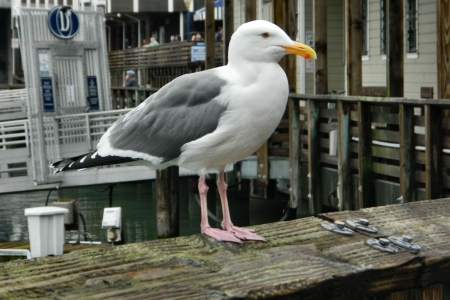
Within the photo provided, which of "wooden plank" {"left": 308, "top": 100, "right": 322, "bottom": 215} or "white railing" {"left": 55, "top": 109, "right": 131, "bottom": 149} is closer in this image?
"wooden plank" {"left": 308, "top": 100, "right": 322, "bottom": 215}

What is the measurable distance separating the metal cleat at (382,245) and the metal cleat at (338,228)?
0.15 meters

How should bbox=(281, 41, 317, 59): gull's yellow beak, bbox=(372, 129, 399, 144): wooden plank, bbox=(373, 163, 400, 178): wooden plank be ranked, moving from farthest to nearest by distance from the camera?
1. bbox=(372, 129, 399, 144): wooden plank
2. bbox=(373, 163, 400, 178): wooden plank
3. bbox=(281, 41, 317, 59): gull's yellow beak

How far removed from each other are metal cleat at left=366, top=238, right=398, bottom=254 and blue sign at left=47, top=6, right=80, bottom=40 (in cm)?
1026

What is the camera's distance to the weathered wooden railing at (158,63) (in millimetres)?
32250

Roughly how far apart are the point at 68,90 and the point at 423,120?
19.5ft

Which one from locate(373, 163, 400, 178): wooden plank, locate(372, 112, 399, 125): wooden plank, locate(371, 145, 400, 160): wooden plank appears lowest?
locate(373, 163, 400, 178): wooden plank

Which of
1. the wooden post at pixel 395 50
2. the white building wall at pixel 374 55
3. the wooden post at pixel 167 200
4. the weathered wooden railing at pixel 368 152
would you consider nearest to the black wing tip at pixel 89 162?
the weathered wooden railing at pixel 368 152

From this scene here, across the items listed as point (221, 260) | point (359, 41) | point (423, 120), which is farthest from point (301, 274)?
point (359, 41)

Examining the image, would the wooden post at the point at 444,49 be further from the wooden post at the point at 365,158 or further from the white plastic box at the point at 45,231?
the white plastic box at the point at 45,231

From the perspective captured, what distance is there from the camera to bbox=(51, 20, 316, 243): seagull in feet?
13.0

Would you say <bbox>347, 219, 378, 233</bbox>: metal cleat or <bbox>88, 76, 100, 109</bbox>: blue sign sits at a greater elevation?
<bbox>88, 76, 100, 109</bbox>: blue sign

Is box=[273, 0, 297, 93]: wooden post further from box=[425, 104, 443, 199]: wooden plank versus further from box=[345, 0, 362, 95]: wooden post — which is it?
box=[425, 104, 443, 199]: wooden plank

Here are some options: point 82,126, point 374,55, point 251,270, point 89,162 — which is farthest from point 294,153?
point 251,270

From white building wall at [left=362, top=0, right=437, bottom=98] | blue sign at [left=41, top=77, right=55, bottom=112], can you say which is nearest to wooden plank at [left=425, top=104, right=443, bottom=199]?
blue sign at [left=41, top=77, right=55, bottom=112]
